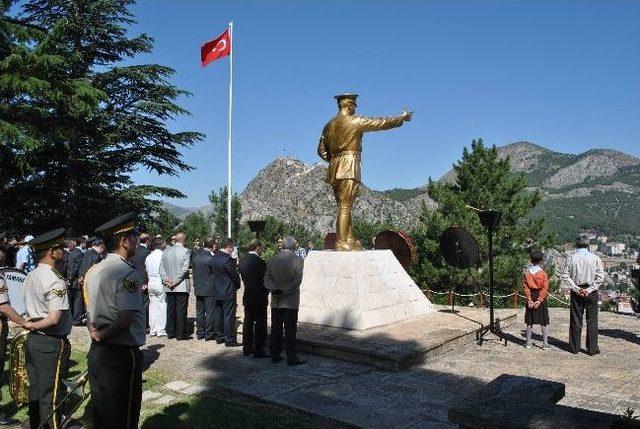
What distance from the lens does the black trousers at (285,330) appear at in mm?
7035

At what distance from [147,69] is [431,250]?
49.1 feet

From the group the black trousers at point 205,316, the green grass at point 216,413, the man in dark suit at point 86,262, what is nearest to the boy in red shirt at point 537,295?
the green grass at point 216,413

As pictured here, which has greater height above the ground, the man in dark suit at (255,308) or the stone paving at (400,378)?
the man in dark suit at (255,308)

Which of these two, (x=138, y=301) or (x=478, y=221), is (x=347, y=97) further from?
(x=478, y=221)

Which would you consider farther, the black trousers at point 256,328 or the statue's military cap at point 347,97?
the statue's military cap at point 347,97

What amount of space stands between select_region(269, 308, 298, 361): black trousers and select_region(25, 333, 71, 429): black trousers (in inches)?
129

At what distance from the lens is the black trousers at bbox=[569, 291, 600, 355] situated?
7.53 m

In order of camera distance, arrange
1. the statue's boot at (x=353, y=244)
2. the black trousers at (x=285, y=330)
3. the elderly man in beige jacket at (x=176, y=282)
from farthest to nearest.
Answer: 1. the statue's boot at (x=353, y=244)
2. the elderly man in beige jacket at (x=176, y=282)
3. the black trousers at (x=285, y=330)

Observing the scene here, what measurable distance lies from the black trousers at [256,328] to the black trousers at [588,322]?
4858mm

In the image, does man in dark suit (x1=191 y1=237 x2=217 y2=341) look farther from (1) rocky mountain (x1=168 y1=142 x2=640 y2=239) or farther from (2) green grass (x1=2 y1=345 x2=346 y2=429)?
(1) rocky mountain (x1=168 y1=142 x2=640 y2=239)

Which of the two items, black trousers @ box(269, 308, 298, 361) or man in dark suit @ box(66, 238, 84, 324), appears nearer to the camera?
black trousers @ box(269, 308, 298, 361)

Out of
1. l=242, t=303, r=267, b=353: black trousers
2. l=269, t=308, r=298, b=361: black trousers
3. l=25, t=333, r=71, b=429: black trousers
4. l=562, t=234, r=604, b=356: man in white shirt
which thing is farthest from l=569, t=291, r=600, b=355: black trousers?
l=25, t=333, r=71, b=429: black trousers

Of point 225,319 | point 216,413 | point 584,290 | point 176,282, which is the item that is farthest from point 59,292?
point 584,290

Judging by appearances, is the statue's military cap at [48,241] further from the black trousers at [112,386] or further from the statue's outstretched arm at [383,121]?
the statue's outstretched arm at [383,121]
